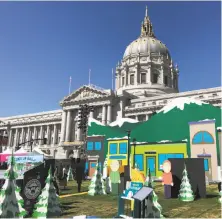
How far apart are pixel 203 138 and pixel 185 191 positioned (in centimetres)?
1099

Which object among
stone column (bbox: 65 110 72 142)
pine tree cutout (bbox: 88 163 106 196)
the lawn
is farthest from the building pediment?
the lawn

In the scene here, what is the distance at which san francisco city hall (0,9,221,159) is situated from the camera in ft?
227

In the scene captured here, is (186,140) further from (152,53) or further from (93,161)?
(152,53)

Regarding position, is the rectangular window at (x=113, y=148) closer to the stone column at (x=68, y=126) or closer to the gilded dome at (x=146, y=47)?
the stone column at (x=68, y=126)

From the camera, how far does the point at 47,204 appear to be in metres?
11.4

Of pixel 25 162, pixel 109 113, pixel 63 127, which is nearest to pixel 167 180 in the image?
pixel 25 162

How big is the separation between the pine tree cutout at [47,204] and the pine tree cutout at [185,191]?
7.78 m

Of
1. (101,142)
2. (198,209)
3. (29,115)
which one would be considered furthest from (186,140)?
(29,115)

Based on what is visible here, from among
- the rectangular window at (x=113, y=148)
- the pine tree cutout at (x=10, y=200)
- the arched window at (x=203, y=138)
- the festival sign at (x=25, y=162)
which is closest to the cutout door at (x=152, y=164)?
the arched window at (x=203, y=138)

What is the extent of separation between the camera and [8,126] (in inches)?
3853

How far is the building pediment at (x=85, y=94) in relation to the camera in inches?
2798

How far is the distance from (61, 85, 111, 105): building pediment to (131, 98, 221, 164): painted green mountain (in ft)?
135

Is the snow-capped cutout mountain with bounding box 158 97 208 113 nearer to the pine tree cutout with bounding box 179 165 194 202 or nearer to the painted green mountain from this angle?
the painted green mountain

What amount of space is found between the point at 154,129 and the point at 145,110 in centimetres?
3929
